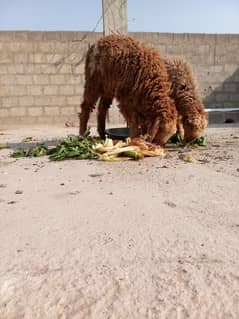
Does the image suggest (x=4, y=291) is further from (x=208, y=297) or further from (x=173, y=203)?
(x=173, y=203)

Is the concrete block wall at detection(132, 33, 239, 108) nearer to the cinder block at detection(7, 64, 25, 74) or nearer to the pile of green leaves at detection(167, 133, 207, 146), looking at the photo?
the cinder block at detection(7, 64, 25, 74)

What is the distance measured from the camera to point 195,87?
5586 mm

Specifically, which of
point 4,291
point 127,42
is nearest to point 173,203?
point 4,291

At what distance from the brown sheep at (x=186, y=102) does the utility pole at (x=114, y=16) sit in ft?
17.8

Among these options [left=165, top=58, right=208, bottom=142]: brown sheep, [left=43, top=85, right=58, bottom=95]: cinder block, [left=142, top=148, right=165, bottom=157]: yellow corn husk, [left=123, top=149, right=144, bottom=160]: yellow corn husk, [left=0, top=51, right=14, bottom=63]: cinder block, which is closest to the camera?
[left=123, top=149, right=144, bottom=160]: yellow corn husk

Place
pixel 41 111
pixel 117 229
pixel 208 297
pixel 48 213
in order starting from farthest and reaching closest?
pixel 41 111 < pixel 48 213 < pixel 117 229 < pixel 208 297

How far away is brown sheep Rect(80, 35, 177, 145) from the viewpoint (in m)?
5.19

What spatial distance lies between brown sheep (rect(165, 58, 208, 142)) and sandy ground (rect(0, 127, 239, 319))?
1559 millimetres

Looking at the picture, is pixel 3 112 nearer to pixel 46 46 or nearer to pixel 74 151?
pixel 46 46

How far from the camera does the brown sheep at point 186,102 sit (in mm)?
5270

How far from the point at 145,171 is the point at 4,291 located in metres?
2.56

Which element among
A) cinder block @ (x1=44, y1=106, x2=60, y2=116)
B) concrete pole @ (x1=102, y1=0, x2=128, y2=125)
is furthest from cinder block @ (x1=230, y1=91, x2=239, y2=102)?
cinder block @ (x1=44, y1=106, x2=60, y2=116)

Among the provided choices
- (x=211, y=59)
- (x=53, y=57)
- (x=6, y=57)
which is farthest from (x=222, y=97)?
(x=6, y=57)

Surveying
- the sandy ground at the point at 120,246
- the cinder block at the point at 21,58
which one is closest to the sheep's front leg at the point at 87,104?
the sandy ground at the point at 120,246
